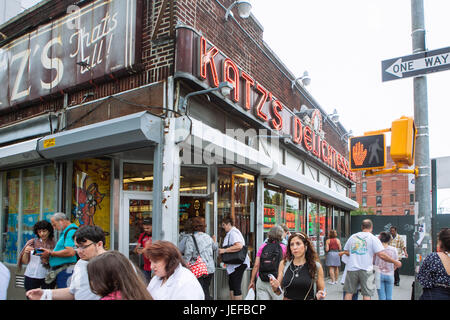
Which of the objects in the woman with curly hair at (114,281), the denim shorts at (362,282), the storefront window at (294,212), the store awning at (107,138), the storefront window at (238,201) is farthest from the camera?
the storefront window at (294,212)

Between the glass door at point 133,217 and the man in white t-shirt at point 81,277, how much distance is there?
3.87 meters

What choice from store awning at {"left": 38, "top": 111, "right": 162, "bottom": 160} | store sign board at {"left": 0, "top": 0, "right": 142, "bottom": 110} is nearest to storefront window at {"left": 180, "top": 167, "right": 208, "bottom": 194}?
store awning at {"left": 38, "top": 111, "right": 162, "bottom": 160}

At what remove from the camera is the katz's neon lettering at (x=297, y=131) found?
11.0 m

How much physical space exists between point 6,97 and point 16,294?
459 centimetres

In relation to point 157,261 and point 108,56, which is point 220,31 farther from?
point 157,261

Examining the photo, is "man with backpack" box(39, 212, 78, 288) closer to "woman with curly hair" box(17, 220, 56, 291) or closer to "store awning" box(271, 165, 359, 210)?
"woman with curly hair" box(17, 220, 56, 291)

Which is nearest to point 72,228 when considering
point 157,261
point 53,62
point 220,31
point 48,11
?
point 157,261

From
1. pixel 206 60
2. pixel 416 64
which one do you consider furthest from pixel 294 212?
pixel 416 64

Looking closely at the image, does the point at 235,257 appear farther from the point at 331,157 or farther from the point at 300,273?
the point at 331,157

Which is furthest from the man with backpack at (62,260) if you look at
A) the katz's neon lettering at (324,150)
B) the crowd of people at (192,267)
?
the katz's neon lettering at (324,150)

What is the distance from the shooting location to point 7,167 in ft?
29.0

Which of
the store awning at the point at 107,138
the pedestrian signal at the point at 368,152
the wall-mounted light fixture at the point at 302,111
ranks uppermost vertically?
the wall-mounted light fixture at the point at 302,111

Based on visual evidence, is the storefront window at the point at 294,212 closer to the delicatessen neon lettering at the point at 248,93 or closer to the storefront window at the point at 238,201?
the delicatessen neon lettering at the point at 248,93
